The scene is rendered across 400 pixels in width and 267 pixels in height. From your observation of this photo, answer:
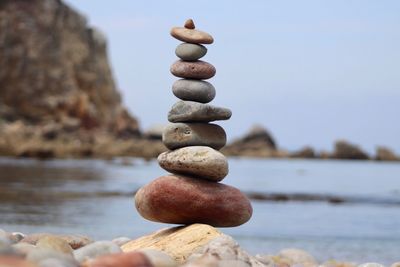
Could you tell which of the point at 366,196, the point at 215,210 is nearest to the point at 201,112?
the point at 215,210

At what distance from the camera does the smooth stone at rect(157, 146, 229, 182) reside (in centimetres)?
998

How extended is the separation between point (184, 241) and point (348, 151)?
97840mm

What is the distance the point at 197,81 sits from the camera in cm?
1047

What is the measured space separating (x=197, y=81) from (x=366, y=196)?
87.8ft

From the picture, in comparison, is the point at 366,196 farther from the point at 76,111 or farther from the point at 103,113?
the point at 103,113

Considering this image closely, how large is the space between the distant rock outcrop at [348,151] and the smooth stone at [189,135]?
94325mm

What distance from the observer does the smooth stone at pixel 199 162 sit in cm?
998

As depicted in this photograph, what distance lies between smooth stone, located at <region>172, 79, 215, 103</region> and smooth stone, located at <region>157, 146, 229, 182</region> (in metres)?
0.69

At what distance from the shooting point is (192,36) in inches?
415

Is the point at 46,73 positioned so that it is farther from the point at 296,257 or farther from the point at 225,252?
the point at 225,252

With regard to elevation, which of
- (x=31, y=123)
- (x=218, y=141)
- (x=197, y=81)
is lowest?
(x=218, y=141)

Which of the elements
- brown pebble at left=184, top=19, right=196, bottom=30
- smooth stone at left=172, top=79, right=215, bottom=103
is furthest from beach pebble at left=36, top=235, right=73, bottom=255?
brown pebble at left=184, top=19, right=196, bottom=30

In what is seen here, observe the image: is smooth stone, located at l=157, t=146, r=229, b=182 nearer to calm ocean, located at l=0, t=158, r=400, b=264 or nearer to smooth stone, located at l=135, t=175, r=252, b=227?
smooth stone, located at l=135, t=175, r=252, b=227

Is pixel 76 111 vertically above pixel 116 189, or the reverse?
pixel 76 111
